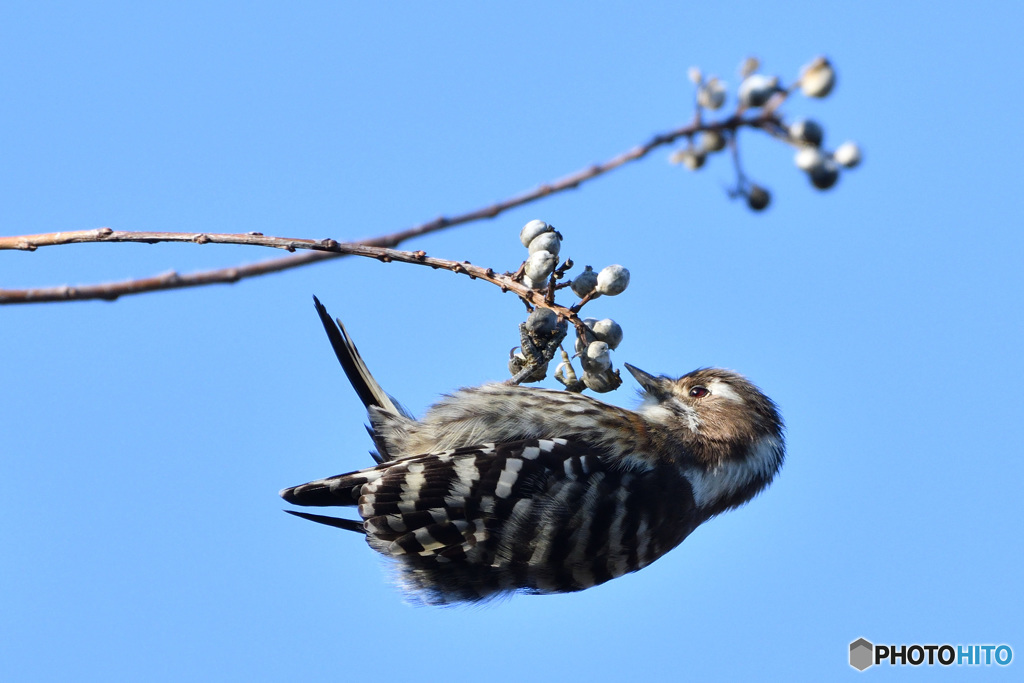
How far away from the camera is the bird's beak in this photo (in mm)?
5074

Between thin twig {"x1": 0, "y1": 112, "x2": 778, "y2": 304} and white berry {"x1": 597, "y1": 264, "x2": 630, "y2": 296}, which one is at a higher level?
white berry {"x1": 597, "y1": 264, "x2": 630, "y2": 296}

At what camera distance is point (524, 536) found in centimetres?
426

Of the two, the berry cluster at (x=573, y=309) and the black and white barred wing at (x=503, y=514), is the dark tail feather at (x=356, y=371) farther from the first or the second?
the berry cluster at (x=573, y=309)

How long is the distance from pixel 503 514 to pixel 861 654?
319 centimetres

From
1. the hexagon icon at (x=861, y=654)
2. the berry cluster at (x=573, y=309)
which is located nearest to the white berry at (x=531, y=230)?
the berry cluster at (x=573, y=309)

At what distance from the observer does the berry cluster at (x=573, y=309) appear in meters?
3.04

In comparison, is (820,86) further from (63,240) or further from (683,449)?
(683,449)

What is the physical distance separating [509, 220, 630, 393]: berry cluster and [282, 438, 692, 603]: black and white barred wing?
90cm

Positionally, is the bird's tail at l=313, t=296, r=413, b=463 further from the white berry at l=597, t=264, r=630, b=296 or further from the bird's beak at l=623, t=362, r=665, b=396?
the white berry at l=597, t=264, r=630, b=296

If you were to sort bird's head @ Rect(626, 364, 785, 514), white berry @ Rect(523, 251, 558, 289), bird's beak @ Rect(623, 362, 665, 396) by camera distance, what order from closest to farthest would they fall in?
1. white berry @ Rect(523, 251, 558, 289)
2. bird's head @ Rect(626, 364, 785, 514)
3. bird's beak @ Rect(623, 362, 665, 396)

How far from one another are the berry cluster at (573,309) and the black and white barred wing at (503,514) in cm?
90

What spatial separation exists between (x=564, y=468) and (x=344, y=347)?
1214 millimetres

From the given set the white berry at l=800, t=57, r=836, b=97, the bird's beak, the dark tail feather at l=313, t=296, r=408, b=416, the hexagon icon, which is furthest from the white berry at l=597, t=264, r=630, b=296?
the hexagon icon

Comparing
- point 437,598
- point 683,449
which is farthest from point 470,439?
point 683,449
